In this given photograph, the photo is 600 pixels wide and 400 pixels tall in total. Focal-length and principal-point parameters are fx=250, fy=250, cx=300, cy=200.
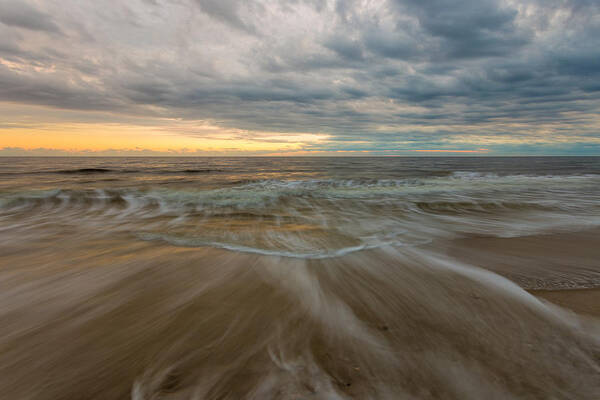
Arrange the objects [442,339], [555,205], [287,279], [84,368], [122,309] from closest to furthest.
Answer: [84,368] < [442,339] < [122,309] < [287,279] < [555,205]

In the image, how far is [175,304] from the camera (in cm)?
258

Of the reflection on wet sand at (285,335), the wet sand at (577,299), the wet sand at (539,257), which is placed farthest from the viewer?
→ the wet sand at (539,257)

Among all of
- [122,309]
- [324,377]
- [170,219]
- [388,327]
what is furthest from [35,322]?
[170,219]

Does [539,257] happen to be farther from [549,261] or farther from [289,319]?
[289,319]

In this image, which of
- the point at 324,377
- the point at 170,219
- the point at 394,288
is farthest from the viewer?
the point at 170,219

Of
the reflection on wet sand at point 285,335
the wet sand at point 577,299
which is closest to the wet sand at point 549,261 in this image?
the wet sand at point 577,299

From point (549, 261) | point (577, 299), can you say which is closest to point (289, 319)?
point (577, 299)

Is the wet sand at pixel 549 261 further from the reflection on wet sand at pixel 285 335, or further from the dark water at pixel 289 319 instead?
the reflection on wet sand at pixel 285 335

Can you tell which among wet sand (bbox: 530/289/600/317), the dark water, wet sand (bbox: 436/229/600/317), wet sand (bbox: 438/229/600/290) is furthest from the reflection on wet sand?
wet sand (bbox: 438/229/600/290)

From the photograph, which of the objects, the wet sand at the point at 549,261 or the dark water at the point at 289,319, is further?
the wet sand at the point at 549,261

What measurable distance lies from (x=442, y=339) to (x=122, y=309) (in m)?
2.96

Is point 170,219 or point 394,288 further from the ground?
point 394,288

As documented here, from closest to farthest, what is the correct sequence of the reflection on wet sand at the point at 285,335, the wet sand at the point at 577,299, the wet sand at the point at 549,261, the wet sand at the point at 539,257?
the reflection on wet sand at the point at 285,335, the wet sand at the point at 577,299, the wet sand at the point at 549,261, the wet sand at the point at 539,257

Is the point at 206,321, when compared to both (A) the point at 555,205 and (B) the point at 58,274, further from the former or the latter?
(A) the point at 555,205
